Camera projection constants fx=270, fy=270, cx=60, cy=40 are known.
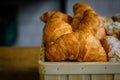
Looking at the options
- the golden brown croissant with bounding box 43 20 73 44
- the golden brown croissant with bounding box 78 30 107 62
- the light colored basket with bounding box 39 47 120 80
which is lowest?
the light colored basket with bounding box 39 47 120 80

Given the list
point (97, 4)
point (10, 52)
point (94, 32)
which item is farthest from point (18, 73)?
point (97, 4)

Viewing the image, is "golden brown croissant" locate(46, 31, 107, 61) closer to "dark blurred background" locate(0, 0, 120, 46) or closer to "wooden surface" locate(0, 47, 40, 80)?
"wooden surface" locate(0, 47, 40, 80)

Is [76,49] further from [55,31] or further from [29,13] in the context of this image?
[29,13]

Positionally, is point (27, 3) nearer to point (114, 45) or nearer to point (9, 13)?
point (9, 13)

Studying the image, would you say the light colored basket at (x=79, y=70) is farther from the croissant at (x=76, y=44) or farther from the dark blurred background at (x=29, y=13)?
the dark blurred background at (x=29, y=13)

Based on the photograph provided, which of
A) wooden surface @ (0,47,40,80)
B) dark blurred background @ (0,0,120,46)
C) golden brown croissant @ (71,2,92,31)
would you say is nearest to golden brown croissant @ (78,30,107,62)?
golden brown croissant @ (71,2,92,31)

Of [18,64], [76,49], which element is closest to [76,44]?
[76,49]
